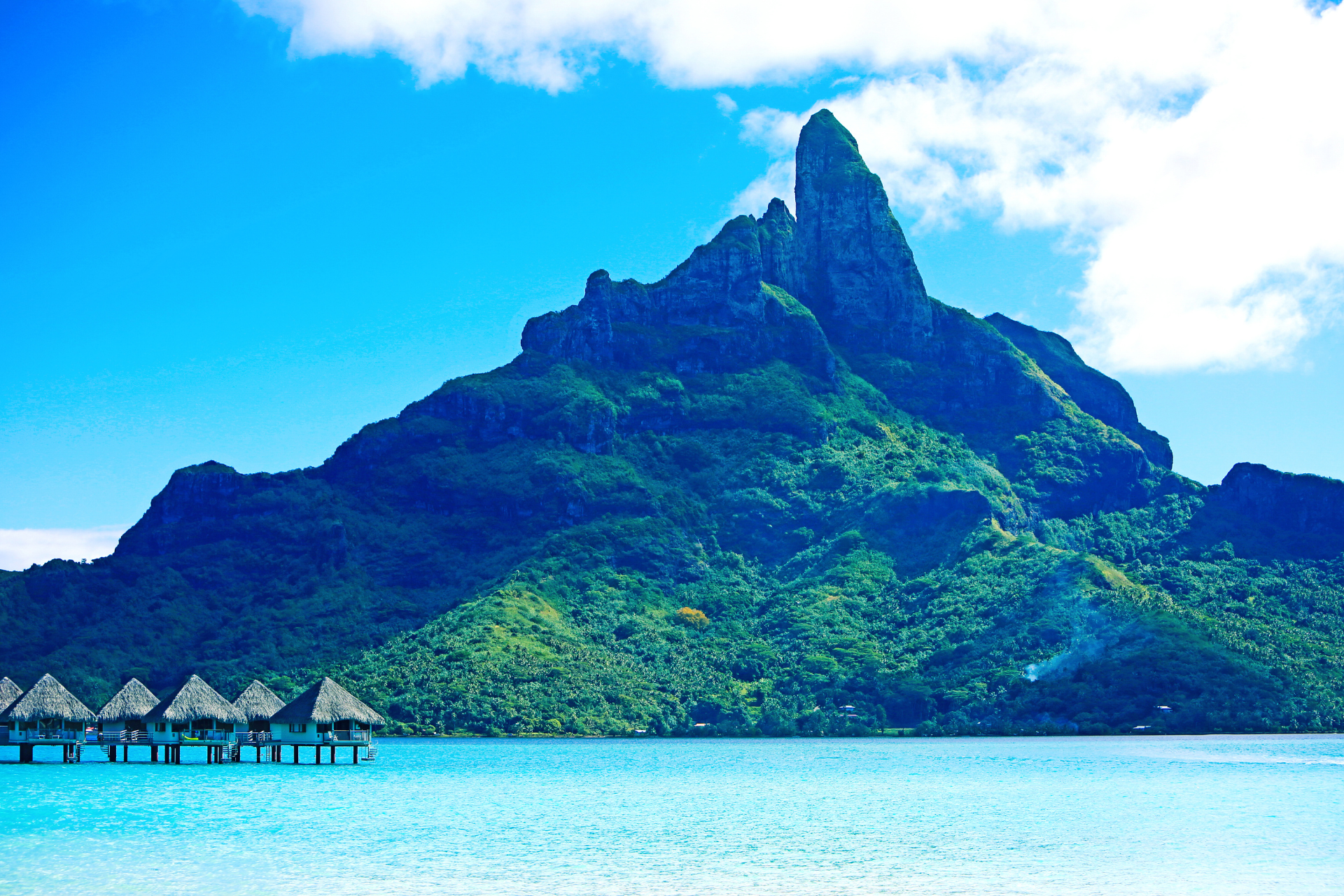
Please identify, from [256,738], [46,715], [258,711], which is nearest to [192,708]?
[258,711]

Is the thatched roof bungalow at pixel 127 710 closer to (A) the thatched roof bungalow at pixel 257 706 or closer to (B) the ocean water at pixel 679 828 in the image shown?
(B) the ocean water at pixel 679 828

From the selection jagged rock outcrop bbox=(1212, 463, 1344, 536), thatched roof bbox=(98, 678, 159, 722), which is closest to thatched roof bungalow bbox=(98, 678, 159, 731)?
thatched roof bbox=(98, 678, 159, 722)

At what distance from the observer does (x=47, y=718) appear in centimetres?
8188

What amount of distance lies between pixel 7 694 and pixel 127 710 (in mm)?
8365

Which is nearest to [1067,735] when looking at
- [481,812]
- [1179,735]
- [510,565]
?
[1179,735]

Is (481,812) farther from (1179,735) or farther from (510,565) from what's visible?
(510,565)

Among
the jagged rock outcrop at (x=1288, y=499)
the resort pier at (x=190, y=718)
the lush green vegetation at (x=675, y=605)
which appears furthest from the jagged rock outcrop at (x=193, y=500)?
the jagged rock outcrop at (x=1288, y=499)

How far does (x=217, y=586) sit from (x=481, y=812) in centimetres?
13267

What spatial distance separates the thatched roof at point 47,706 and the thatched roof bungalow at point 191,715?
4523 millimetres

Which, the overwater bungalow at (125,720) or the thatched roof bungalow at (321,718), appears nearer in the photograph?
the thatched roof bungalow at (321,718)

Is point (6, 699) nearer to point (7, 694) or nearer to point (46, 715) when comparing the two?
point (7, 694)

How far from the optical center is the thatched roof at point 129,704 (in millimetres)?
80938

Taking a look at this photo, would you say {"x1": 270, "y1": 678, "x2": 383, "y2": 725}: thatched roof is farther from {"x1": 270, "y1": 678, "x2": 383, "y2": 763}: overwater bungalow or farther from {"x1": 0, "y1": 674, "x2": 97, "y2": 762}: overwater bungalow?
{"x1": 0, "y1": 674, "x2": 97, "y2": 762}: overwater bungalow

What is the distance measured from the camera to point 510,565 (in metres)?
176
